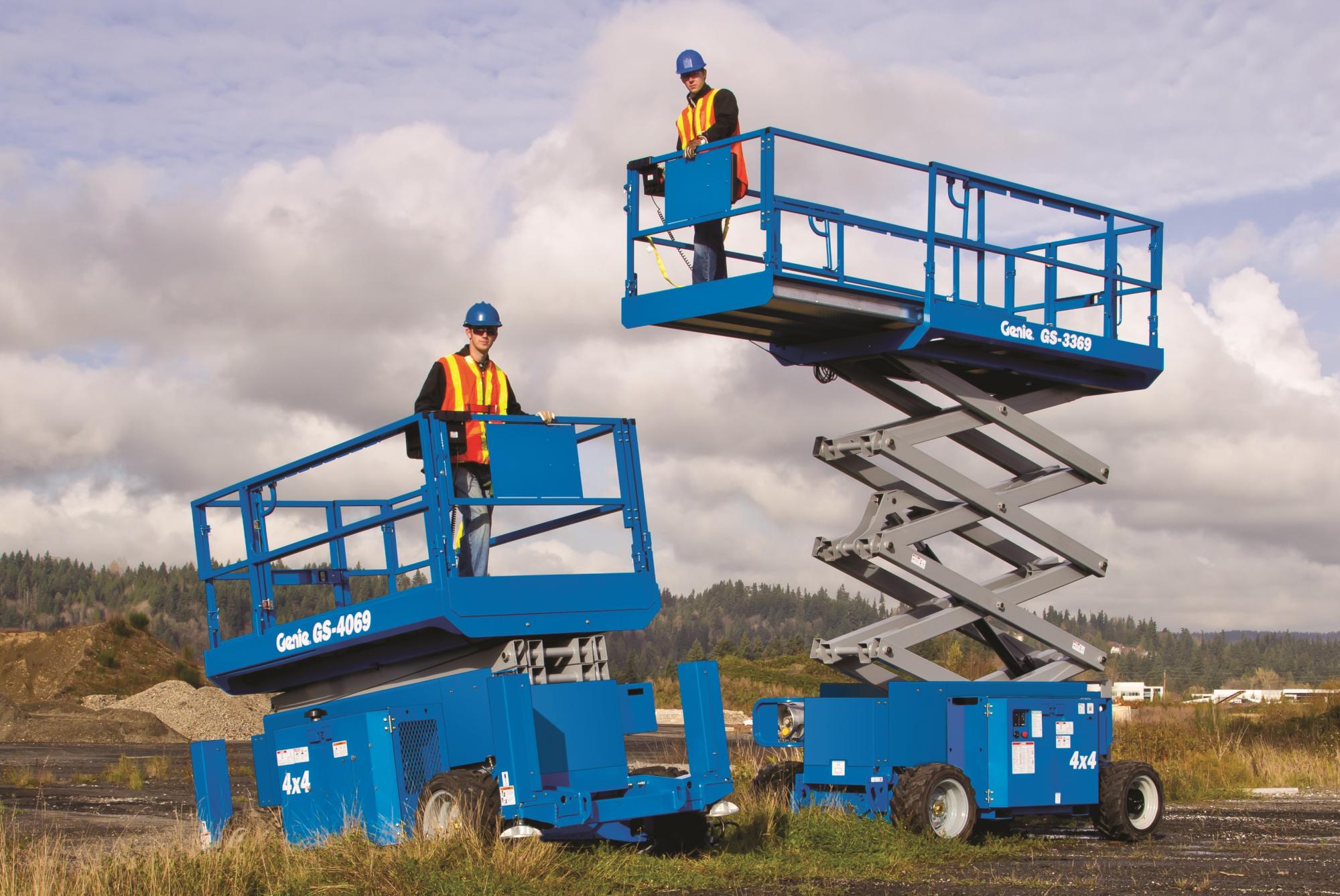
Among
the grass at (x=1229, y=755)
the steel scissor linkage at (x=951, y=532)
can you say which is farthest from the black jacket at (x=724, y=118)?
the grass at (x=1229, y=755)

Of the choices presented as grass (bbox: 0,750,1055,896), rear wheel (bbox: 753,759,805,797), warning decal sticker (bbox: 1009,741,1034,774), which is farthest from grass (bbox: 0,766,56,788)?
warning decal sticker (bbox: 1009,741,1034,774)

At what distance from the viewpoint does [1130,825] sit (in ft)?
44.4

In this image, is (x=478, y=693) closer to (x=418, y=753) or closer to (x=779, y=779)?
(x=418, y=753)

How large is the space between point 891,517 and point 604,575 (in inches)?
149

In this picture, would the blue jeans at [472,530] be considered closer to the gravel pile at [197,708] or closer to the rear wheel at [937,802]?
the rear wheel at [937,802]

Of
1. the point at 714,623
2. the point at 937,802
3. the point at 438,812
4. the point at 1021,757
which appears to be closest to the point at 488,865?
the point at 438,812

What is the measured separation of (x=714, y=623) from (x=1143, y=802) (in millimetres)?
176361

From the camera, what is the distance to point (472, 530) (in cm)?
1052

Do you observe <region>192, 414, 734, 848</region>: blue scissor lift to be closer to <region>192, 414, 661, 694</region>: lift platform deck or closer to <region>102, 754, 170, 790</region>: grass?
<region>192, 414, 661, 694</region>: lift platform deck

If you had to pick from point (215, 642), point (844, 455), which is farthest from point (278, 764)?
point (844, 455)

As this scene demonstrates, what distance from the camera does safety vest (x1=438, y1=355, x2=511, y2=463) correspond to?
10.6 metres

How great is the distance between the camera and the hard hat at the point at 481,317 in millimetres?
11094

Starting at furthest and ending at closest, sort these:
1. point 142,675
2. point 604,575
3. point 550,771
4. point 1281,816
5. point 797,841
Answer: point 142,675 → point 1281,816 → point 797,841 → point 604,575 → point 550,771

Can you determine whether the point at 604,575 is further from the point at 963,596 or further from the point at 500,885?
the point at 963,596
